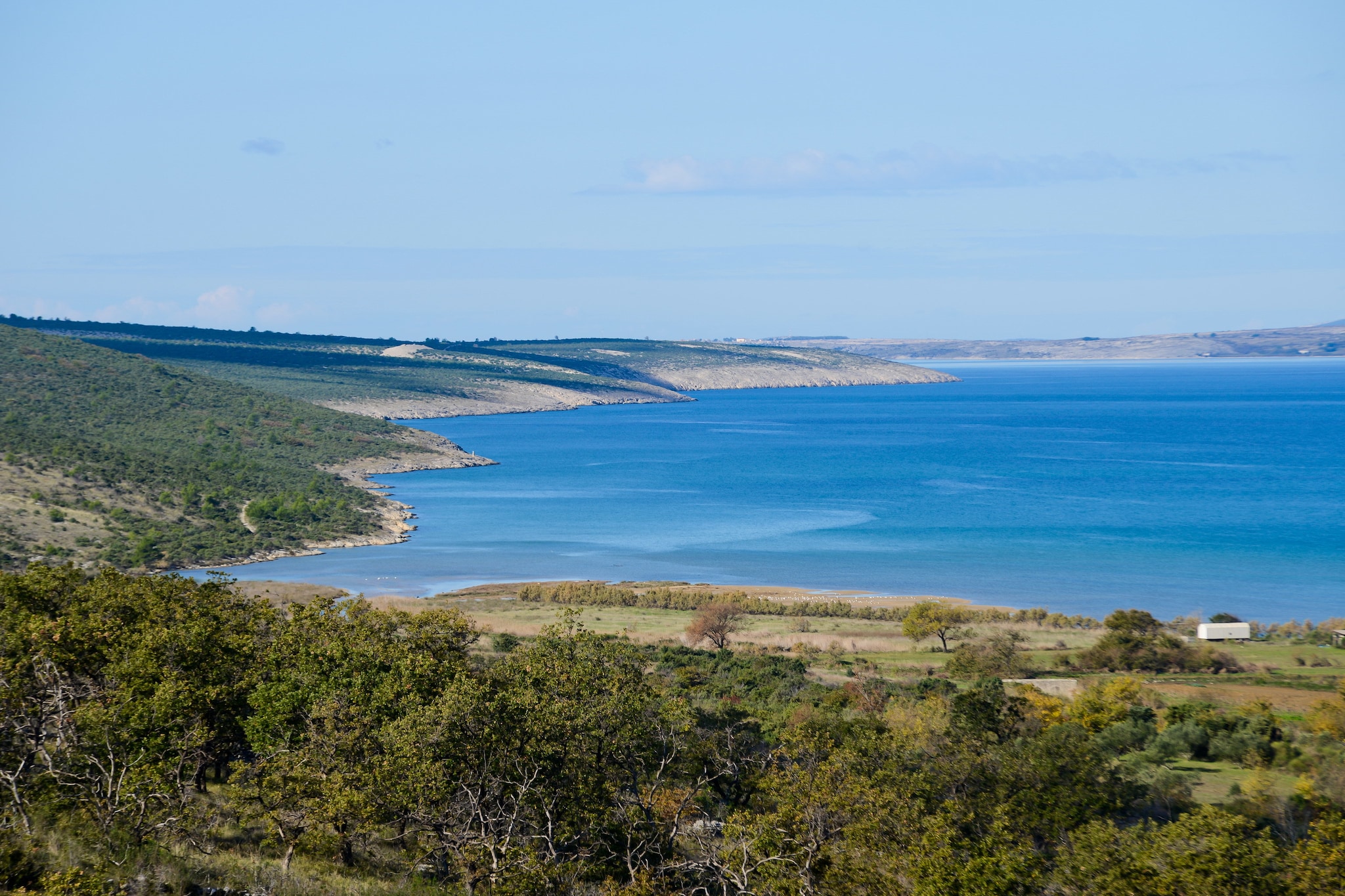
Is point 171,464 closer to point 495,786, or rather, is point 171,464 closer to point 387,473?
point 387,473

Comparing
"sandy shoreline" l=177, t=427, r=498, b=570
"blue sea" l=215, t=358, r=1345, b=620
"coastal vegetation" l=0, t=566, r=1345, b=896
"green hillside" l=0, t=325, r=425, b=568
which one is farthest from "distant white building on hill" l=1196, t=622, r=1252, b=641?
"green hillside" l=0, t=325, r=425, b=568

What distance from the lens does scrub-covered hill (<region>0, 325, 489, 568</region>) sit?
70.7 meters

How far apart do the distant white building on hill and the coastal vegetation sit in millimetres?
21093

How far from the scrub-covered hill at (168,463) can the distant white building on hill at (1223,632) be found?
5514cm

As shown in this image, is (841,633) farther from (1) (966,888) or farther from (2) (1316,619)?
(1) (966,888)

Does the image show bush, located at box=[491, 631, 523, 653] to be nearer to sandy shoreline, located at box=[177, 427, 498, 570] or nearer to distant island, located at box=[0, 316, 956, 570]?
distant island, located at box=[0, 316, 956, 570]

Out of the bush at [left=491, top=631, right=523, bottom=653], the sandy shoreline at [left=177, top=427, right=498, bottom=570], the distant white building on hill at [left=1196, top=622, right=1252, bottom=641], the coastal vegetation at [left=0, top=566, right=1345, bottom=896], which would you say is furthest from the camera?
the sandy shoreline at [left=177, top=427, right=498, bottom=570]

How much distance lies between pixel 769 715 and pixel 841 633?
2082 cm

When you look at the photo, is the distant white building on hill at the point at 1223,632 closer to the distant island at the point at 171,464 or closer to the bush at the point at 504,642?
the bush at the point at 504,642

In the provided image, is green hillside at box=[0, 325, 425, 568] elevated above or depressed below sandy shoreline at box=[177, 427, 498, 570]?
above

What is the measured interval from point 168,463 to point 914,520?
2410 inches

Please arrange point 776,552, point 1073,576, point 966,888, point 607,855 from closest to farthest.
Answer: point 966,888 < point 607,855 < point 1073,576 < point 776,552

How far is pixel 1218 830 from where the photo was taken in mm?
16000

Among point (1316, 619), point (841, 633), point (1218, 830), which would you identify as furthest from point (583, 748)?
point (1316, 619)
